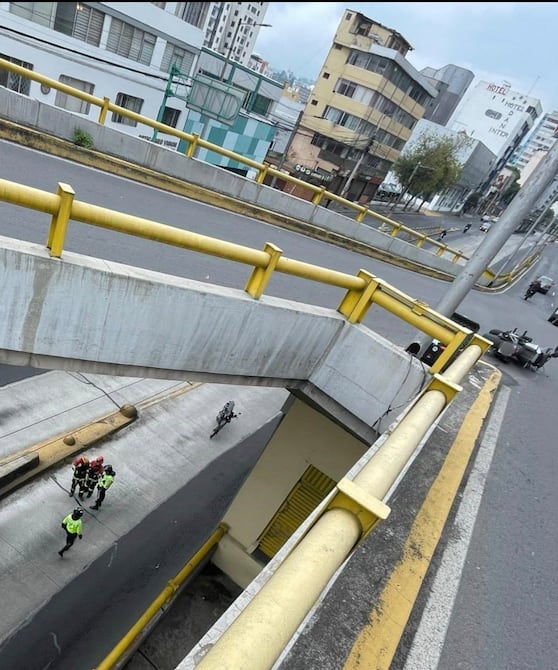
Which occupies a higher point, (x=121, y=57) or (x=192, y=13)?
(x=192, y=13)

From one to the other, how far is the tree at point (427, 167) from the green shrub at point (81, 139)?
133 ft

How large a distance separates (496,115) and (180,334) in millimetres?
96265

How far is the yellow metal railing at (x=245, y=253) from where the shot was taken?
316 centimetres

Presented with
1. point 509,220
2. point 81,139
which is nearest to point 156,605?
point 509,220

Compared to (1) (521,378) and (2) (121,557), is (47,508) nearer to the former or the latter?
(2) (121,557)

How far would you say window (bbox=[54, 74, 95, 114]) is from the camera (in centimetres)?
2079

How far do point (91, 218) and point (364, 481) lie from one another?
2.73 meters

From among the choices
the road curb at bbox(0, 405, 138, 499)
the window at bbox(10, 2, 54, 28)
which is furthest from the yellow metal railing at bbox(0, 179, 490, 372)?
the window at bbox(10, 2, 54, 28)

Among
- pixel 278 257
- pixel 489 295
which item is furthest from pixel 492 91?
pixel 278 257

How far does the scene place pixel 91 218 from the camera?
337 centimetres

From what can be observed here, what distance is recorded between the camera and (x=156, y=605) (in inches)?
277

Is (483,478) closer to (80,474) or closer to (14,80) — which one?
(80,474)

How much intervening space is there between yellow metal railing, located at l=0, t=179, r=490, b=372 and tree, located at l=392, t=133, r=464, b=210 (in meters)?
44.2

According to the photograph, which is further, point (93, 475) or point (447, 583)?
point (93, 475)
